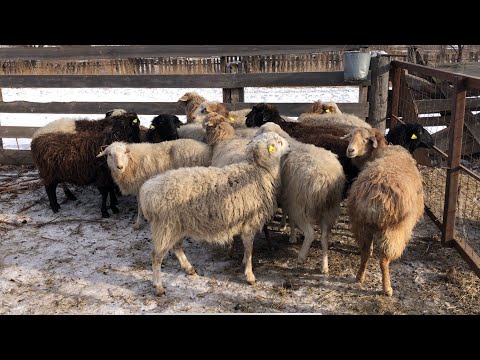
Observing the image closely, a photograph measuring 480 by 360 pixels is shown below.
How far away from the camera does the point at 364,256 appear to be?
459 centimetres

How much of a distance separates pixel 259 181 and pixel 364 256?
1.41 metres

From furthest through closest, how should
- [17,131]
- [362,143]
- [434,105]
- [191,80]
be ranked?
1. [17,131]
2. [434,105]
3. [191,80]
4. [362,143]

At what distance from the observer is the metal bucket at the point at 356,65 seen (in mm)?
7395

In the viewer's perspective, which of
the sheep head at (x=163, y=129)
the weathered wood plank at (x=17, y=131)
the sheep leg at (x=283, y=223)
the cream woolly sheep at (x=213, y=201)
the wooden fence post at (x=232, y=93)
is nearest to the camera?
the cream woolly sheep at (x=213, y=201)

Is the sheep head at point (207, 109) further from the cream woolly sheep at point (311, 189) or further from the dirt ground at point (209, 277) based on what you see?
the cream woolly sheep at point (311, 189)

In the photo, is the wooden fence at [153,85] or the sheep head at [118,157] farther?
the wooden fence at [153,85]

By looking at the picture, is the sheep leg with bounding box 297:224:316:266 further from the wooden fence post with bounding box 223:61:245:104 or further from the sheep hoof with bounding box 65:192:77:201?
the sheep hoof with bounding box 65:192:77:201

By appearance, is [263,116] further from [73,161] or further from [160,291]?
[160,291]

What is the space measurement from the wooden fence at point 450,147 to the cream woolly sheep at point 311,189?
1.45 meters

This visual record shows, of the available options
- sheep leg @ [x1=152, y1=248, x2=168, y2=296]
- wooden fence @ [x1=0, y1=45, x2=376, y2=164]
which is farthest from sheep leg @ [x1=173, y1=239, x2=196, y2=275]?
wooden fence @ [x1=0, y1=45, x2=376, y2=164]

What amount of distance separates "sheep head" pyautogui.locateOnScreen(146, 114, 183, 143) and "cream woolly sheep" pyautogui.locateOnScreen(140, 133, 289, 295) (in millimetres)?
2463

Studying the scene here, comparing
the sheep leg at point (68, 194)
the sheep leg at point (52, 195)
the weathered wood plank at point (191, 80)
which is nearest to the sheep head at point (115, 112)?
the weathered wood plank at point (191, 80)

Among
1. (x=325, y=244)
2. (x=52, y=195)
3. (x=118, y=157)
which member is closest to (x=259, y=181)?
(x=325, y=244)

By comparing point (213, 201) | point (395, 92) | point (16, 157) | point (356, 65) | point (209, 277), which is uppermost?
point (356, 65)
